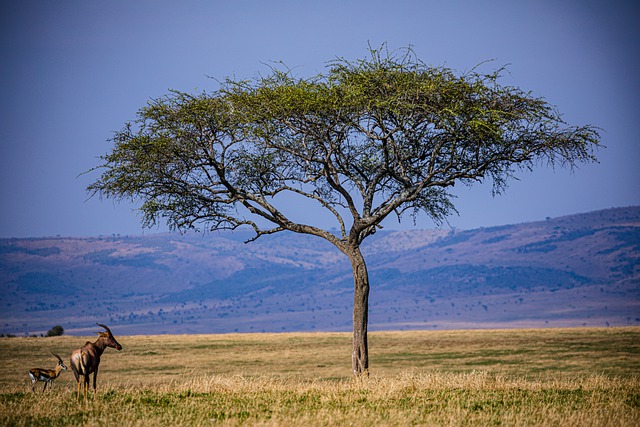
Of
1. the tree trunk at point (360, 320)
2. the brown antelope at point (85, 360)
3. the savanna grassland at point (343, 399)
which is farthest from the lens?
the tree trunk at point (360, 320)

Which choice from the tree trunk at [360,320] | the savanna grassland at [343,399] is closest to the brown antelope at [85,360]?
the savanna grassland at [343,399]

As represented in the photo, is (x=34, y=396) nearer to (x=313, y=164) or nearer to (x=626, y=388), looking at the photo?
(x=313, y=164)

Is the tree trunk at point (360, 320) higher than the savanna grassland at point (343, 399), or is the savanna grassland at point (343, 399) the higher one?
the tree trunk at point (360, 320)

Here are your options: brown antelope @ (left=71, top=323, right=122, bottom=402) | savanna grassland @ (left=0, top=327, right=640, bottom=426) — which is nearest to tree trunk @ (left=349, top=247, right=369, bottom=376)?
savanna grassland @ (left=0, top=327, right=640, bottom=426)

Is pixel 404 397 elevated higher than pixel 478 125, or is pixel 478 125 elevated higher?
pixel 478 125

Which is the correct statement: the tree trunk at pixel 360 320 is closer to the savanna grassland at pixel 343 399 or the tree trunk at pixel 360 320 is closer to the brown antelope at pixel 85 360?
the savanna grassland at pixel 343 399

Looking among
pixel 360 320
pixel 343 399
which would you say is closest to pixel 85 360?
pixel 343 399

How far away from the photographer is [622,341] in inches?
2189

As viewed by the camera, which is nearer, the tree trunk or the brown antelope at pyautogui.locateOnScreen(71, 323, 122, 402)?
the brown antelope at pyautogui.locateOnScreen(71, 323, 122, 402)

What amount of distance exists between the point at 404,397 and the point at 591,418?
5.39 m

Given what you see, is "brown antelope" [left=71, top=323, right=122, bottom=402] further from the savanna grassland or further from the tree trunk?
the tree trunk

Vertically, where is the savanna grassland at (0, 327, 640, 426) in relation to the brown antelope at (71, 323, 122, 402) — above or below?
below

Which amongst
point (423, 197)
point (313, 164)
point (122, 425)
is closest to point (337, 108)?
point (313, 164)

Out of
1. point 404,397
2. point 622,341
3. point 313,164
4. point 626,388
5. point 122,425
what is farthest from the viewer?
point 622,341
